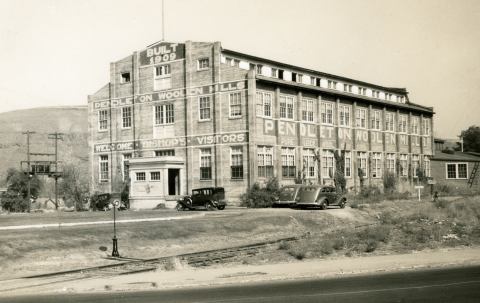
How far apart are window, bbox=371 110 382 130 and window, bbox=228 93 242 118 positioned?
1879cm

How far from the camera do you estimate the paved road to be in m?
12.4

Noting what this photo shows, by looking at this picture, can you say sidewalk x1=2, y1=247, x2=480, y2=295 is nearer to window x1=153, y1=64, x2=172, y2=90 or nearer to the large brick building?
the large brick building

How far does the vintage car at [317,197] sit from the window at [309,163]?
909cm

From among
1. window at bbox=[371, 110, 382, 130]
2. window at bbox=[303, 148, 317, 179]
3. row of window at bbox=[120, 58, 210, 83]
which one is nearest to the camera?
row of window at bbox=[120, 58, 210, 83]

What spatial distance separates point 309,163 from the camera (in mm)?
49562

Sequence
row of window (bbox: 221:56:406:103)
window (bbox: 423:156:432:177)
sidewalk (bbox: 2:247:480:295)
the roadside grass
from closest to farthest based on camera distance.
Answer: sidewalk (bbox: 2:247:480:295) < the roadside grass < row of window (bbox: 221:56:406:103) < window (bbox: 423:156:432:177)

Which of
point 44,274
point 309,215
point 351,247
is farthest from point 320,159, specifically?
point 44,274

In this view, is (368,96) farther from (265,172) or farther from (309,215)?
(309,215)

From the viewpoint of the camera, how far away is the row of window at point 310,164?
4488cm

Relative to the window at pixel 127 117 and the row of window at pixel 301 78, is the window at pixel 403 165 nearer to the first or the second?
the row of window at pixel 301 78

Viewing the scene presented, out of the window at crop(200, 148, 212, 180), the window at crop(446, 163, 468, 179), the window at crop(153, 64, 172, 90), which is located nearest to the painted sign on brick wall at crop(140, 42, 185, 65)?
the window at crop(153, 64, 172, 90)

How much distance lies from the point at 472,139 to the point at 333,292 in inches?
4138

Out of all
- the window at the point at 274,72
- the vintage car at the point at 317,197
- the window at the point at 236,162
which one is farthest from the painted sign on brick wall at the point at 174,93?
the vintage car at the point at 317,197

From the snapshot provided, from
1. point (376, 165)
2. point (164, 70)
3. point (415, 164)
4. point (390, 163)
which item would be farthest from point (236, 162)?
point (415, 164)
